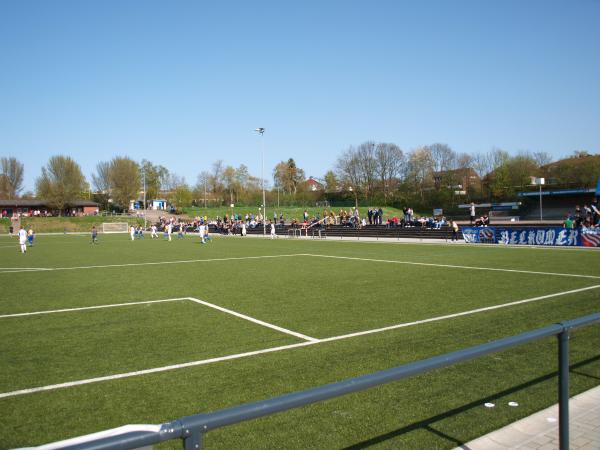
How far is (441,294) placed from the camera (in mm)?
11766

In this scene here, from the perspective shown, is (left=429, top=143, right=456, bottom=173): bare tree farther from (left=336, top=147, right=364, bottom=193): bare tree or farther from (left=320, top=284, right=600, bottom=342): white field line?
(left=320, top=284, right=600, bottom=342): white field line

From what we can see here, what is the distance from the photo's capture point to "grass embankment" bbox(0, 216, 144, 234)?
249 ft

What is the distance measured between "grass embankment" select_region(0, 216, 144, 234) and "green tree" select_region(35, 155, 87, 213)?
14.7 m

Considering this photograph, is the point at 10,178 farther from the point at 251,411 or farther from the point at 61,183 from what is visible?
the point at 251,411

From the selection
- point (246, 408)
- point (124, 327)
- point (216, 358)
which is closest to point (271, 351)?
point (216, 358)

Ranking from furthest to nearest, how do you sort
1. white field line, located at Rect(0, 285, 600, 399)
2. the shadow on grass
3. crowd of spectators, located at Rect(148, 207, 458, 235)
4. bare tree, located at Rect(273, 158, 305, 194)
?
1. bare tree, located at Rect(273, 158, 305, 194)
2. crowd of spectators, located at Rect(148, 207, 458, 235)
3. white field line, located at Rect(0, 285, 600, 399)
4. the shadow on grass

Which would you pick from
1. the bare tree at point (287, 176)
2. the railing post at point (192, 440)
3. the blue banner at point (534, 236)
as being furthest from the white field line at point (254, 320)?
the bare tree at point (287, 176)

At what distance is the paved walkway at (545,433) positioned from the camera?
3977 mm

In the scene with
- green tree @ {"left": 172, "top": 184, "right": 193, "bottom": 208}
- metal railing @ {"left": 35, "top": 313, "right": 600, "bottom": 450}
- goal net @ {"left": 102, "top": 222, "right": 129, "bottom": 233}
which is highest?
green tree @ {"left": 172, "top": 184, "right": 193, "bottom": 208}

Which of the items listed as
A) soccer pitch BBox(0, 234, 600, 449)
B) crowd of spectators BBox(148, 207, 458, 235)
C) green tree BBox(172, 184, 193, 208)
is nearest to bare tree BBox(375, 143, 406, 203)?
crowd of spectators BBox(148, 207, 458, 235)

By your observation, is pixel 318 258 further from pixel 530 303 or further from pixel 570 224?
pixel 570 224

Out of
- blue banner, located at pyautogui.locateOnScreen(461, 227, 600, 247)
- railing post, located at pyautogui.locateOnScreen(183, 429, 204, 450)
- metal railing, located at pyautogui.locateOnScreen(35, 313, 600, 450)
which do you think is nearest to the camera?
metal railing, located at pyautogui.locateOnScreen(35, 313, 600, 450)

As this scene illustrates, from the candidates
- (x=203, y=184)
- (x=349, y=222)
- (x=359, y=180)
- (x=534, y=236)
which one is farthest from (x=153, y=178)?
(x=534, y=236)

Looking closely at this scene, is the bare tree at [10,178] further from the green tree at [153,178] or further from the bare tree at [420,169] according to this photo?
the bare tree at [420,169]
